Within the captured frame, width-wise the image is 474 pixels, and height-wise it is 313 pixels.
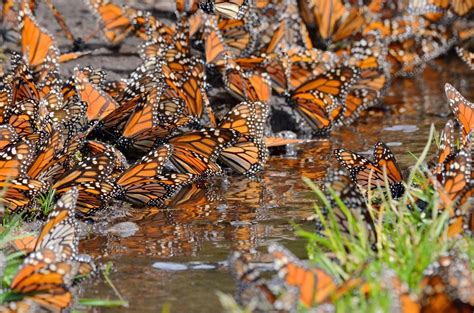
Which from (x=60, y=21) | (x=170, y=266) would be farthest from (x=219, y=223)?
(x=60, y=21)

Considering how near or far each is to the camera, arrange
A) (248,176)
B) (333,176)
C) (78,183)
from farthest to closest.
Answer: (248,176) → (78,183) → (333,176)

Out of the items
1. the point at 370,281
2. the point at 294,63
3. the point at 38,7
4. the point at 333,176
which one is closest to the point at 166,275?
the point at 333,176

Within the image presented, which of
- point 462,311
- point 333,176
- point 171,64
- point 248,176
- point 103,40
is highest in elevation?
point 103,40

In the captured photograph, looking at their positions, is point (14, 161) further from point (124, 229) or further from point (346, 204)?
point (346, 204)

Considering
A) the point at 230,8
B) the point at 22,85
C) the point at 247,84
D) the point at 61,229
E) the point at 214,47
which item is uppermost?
the point at 214,47

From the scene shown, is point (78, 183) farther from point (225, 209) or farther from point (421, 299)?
point (421, 299)

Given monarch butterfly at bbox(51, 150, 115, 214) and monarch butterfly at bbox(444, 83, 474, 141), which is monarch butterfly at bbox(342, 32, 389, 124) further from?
monarch butterfly at bbox(51, 150, 115, 214)

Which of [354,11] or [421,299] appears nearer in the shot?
[421,299]
